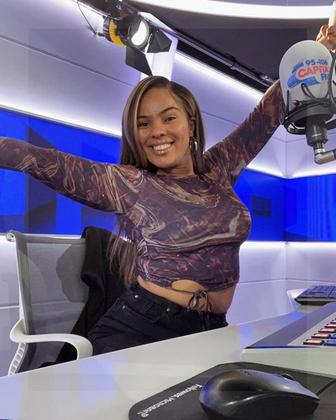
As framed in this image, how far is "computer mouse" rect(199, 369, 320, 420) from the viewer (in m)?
0.28

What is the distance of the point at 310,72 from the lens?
1.69 feet

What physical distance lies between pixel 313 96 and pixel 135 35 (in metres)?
0.83

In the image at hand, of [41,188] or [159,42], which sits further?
[41,188]

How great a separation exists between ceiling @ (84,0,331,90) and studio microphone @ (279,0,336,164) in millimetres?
170

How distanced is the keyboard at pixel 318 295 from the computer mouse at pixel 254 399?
0.58 metres

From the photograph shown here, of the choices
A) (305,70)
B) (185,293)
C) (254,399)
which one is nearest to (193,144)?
(185,293)

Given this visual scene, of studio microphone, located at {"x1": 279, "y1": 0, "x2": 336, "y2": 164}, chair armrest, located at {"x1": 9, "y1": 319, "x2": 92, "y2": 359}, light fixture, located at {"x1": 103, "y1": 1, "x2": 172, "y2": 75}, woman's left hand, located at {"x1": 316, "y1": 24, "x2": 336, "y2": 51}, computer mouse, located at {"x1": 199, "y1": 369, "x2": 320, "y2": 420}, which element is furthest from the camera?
light fixture, located at {"x1": 103, "y1": 1, "x2": 172, "y2": 75}

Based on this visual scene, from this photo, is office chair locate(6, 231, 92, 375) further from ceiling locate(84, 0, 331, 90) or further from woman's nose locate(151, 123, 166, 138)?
ceiling locate(84, 0, 331, 90)

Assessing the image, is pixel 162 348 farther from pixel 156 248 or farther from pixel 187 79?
pixel 187 79

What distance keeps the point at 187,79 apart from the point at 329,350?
873 millimetres

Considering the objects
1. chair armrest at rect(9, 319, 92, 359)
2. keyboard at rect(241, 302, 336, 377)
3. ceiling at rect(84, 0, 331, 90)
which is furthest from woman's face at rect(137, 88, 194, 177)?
keyboard at rect(241, 302, 336, 377)

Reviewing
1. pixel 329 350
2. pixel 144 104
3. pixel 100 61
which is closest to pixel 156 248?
pixel 144 104

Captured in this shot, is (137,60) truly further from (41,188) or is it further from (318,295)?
(318,295)

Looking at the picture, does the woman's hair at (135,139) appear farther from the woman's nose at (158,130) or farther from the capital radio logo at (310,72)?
the capital radio logo at (310,72)
